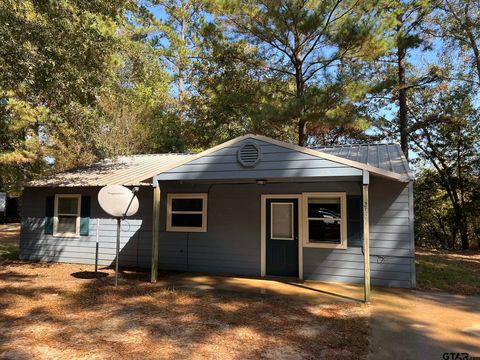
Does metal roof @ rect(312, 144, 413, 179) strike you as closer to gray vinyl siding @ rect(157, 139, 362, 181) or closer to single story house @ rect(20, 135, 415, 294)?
single story house @ rect(20, 135, 415, 294)

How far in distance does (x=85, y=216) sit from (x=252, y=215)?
4673 mm

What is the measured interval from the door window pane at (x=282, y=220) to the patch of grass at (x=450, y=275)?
289 centimetres

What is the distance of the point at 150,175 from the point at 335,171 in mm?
3685

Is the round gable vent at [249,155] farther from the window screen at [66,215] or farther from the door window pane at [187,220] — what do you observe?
the window screen at [66,215]

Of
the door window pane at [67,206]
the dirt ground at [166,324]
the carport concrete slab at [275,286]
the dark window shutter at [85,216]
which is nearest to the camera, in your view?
the dirt ground at [166,324]

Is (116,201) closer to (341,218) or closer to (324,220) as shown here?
(324,220)

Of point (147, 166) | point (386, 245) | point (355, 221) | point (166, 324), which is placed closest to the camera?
point (166, 324)

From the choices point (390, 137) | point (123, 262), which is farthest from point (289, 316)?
point (390, 137)

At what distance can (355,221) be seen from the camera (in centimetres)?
767

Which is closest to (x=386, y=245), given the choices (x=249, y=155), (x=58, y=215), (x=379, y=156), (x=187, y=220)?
(x=379, y=156)

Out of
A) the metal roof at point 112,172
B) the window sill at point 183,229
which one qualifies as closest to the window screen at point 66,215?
the metal roof at point 112,172

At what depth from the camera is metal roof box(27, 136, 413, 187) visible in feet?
24.7

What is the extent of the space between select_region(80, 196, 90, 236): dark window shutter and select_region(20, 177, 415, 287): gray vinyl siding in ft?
0.39

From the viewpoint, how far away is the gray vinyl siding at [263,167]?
6223 millimetres
